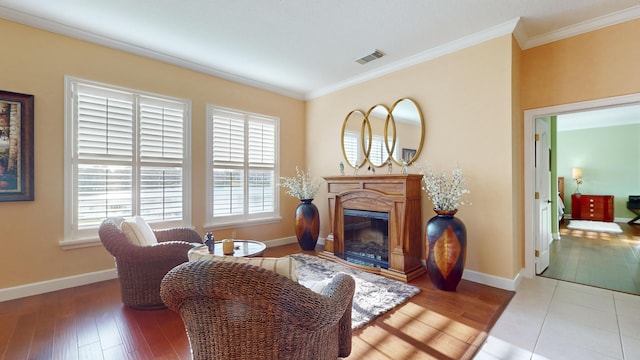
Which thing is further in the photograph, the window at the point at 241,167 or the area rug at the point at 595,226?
the area rug at the point at 595,226

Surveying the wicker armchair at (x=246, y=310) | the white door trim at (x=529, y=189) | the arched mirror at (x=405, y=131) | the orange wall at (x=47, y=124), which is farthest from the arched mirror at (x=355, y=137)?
the wicker armchair at (x=246, y=310)

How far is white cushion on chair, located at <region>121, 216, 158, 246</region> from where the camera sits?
255cm

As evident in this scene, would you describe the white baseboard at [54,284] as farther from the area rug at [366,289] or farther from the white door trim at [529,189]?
the white door trim at [529,189]

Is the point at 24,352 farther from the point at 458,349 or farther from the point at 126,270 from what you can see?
the point at 458,349

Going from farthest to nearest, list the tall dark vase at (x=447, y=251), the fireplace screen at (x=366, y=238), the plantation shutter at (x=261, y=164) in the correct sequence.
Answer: the plantation shutter at (x=261, y=164)
the fireplace screen at (x=366, y=238)
the tall dark vase at (x=447, y=251)

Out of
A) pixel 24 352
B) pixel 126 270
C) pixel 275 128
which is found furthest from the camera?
pixel 275 128

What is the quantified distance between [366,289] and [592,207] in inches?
324

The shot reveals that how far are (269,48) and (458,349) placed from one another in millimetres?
3717

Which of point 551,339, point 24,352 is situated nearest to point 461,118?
point 551,339

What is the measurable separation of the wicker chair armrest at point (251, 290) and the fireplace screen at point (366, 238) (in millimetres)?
2600

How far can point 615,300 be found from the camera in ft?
9.06

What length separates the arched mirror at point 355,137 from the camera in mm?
4551

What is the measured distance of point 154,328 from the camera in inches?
89.8

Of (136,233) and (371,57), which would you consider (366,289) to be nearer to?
(136,233)
